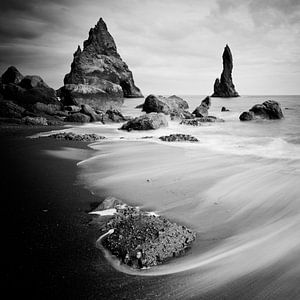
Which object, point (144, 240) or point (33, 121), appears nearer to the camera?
point (144, 240)

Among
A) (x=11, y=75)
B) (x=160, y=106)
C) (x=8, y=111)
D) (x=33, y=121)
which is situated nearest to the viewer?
(x=33, y=121)

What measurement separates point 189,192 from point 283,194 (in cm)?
171

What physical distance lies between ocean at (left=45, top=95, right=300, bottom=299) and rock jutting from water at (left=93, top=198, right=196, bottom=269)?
112 millimetres

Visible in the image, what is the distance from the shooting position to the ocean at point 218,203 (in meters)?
2.73

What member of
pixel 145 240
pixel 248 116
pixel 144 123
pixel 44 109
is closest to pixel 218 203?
pixel 145 240

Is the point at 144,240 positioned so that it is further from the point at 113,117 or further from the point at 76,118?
the point at 113,117

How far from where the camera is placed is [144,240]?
120 inches

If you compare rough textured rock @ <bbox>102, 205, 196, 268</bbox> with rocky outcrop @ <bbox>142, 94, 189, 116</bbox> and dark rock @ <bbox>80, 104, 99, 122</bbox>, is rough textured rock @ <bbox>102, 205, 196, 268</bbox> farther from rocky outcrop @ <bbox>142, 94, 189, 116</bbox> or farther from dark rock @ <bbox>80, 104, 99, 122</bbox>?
rocky outcrop @ <bbox>142, 94, 189, 116</bbox>

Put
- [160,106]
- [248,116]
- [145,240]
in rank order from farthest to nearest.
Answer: [160,106] < [248,116] < [145,240]

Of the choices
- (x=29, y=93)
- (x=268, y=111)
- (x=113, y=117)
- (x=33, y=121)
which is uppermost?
(x=29, y=93)

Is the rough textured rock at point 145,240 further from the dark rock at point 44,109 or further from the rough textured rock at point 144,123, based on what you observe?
the dark rock at point 44,109

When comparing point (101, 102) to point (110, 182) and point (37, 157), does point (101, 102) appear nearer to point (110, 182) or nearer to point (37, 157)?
point (37, 157)

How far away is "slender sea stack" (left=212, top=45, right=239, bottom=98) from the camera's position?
101m

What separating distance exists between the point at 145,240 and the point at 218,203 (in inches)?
75.7
